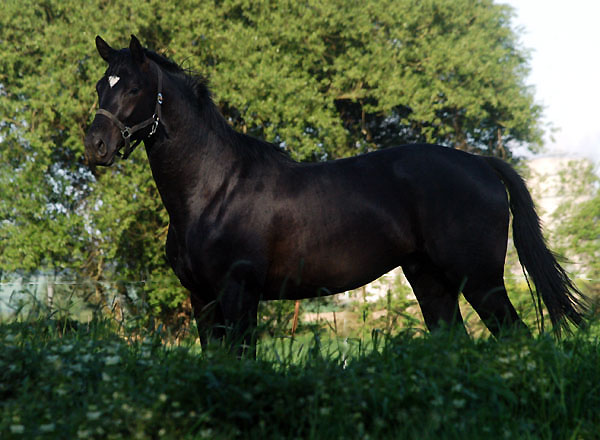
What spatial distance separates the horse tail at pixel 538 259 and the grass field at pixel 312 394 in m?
1.36

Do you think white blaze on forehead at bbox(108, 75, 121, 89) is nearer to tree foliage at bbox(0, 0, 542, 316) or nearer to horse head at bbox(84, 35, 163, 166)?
horse head at bbox(84, 35, 163, 166)

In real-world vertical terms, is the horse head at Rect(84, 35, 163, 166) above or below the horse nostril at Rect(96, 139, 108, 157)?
above

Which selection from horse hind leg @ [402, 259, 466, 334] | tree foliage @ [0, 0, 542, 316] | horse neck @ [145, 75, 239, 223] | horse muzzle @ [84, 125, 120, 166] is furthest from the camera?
tree foliage @ [0, 0, 542, 316]

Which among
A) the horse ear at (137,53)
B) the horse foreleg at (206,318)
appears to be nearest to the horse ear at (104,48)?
the horse ear at (137,53)

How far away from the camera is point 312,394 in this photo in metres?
3.05

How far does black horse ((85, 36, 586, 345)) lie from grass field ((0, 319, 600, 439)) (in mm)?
1215

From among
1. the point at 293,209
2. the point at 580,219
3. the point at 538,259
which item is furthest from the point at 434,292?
the point at 580,219

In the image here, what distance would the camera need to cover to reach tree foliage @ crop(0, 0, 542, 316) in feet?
43.9

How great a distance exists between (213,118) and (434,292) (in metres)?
2.51

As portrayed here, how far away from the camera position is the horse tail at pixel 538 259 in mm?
4902

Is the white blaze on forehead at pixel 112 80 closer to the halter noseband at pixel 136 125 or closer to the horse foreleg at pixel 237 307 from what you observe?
the halter noseband at pixel 136 125

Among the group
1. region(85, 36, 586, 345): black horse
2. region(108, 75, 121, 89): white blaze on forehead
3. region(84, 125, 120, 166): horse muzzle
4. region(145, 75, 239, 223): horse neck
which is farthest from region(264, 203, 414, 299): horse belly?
region(108, 75, 121, 89): white blaze on forehead

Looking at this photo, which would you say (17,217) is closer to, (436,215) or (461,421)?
(436,215)

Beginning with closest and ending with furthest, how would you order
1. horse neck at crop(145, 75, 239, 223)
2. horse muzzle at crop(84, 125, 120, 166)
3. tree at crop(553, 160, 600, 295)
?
horse muzzle at crop(84, 125, 120, 166), horse neck at crop(145, 75, 239, 223), tree at crop(553, 160, 600, 295)
